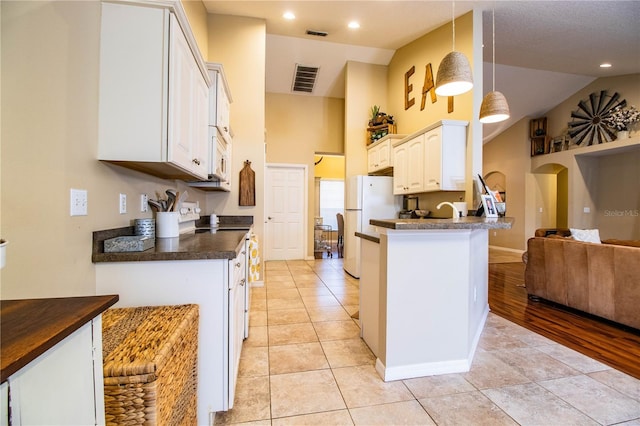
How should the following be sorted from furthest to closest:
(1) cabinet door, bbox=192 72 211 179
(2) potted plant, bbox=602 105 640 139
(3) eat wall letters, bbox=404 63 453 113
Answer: (2) potted plant, bbox=602 105 640 139, (3) eat wall letters, bbox=404 63 453 113, (1) cabinet door, bbox=192 72 211 179

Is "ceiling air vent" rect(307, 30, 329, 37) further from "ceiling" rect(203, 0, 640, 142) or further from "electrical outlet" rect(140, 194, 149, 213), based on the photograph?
"electrical outlet" rect(140, 194, 149, 213)

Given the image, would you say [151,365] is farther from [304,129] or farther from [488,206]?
[304,129]

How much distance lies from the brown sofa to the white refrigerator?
6.44ft

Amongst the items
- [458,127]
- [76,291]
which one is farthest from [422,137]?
[76,291]

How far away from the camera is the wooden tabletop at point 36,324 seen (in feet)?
1.64

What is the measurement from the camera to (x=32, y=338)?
56cm

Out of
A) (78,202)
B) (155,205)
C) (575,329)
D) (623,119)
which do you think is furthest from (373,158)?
(623,119)

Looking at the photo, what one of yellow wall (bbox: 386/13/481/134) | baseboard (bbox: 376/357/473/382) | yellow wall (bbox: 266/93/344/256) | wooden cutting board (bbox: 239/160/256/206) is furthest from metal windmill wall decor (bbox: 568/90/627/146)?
wooden cutting board (bbox: 239/160/256/206)

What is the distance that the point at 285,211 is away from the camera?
6227 mm

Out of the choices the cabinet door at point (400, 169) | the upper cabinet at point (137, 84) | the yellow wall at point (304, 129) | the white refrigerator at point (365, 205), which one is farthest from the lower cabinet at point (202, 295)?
the yellow wall at point (304, 129)

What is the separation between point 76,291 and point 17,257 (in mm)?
358

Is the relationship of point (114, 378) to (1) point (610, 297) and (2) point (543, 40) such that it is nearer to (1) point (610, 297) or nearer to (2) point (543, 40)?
(1) point (610, 297)

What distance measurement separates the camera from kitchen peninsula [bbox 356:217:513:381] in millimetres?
1865

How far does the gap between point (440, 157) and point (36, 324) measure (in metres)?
3.59
